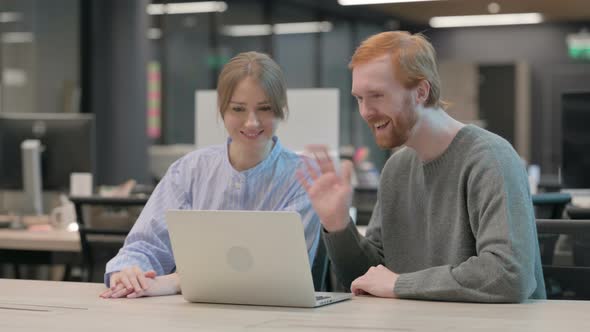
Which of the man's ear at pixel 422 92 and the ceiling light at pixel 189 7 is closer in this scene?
the man's ear at pixel 422 92

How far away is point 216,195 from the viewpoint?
274 centimetres

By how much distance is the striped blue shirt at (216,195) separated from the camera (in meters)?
2.67

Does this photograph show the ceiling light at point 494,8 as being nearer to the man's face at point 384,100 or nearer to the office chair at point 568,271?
the office chair at point 568,271

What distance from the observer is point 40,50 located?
29.0 ft

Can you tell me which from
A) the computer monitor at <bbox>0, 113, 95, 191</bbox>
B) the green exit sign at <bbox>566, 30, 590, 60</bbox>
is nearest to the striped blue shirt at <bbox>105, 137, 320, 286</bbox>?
the computer monitor at <bbox>0, 113, 95, 191</bbox>

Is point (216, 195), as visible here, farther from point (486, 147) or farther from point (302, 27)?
point (302, 27)

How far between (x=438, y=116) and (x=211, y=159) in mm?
740

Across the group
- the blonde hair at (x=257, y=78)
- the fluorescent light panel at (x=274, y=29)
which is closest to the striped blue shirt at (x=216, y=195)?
the blonde hair at (x=257, y=78)

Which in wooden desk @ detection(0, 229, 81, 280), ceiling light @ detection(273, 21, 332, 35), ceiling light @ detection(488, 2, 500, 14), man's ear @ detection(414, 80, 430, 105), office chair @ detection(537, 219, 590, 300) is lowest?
wooden desk @ detection(0, 229, 81, 280)

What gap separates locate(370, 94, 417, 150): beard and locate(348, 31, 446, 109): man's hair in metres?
0.05

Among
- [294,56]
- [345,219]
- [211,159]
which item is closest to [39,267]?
[211,159]

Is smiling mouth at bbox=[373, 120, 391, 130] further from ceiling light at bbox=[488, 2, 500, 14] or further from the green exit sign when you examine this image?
the green exit sign

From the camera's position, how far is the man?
212 centimetres

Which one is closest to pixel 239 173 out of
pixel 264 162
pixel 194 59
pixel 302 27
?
pixel 264 162
